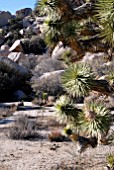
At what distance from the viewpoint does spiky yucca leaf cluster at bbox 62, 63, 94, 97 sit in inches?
243

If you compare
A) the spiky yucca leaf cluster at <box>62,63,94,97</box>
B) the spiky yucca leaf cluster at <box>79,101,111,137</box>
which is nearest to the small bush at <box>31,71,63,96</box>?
the spiky yucca leaf cluster at <box>79,101,111,137</box>

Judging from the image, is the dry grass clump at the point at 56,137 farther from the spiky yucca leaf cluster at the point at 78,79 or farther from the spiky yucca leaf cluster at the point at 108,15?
the spiky yucca leaf cluster at the point at 108,15

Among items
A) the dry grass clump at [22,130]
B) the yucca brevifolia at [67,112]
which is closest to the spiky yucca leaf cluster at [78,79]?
Result: the yucca brevifolia at [67,112]

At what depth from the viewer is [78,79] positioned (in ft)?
20.6

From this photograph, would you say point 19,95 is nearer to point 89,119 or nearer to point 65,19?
point 65,19

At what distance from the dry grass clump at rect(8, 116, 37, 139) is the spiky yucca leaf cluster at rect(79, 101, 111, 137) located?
15.5 feet

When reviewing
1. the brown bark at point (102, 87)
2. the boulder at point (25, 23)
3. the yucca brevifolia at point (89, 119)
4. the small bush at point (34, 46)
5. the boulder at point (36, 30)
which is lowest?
the yucca brevifolia at point (89, 119)

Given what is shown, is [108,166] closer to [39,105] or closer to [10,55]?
[39,105]

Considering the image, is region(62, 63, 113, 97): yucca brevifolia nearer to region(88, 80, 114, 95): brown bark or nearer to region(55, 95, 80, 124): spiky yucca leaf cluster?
region(88, 80, 114, 95): brown bark

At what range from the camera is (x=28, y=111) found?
1622 cm

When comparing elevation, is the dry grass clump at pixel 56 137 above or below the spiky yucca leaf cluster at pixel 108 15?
below

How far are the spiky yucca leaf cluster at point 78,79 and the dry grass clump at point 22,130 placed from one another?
16.6 ft

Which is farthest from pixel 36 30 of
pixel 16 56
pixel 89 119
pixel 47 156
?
pixel 89 119

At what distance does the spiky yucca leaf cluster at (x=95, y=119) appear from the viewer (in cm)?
642
